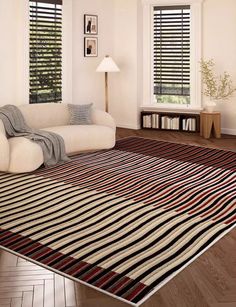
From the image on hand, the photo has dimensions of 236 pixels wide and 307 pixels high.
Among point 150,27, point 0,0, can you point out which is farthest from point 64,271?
point 150,27

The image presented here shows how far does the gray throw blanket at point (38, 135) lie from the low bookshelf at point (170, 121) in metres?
2.97

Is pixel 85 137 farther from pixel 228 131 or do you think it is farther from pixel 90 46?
pixel 228 131

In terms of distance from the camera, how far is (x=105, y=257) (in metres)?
3.51

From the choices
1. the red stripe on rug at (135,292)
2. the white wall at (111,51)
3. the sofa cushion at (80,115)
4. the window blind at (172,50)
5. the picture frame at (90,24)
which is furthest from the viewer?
the window blind at (172,50)

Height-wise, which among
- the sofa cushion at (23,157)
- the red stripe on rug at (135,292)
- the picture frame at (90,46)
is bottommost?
the red stripe on rug at (135,292)

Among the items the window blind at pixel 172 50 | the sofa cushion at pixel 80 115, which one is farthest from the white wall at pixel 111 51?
the sofa cushion at pixel 80 115

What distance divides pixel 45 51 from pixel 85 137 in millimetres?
2060

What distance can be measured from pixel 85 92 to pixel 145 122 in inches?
Result: 50.4

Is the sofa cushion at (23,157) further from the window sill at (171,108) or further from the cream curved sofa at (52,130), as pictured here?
the window sill at (171,108)

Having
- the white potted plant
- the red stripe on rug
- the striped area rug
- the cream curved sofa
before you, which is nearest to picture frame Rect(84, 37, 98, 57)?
the cream curved sofa

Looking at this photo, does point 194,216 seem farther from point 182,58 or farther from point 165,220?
point 182,58

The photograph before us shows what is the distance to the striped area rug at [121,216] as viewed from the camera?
336 centimetres

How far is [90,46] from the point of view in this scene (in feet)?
29.4

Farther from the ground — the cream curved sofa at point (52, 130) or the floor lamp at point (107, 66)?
the floor lamp at point (107, 66)
